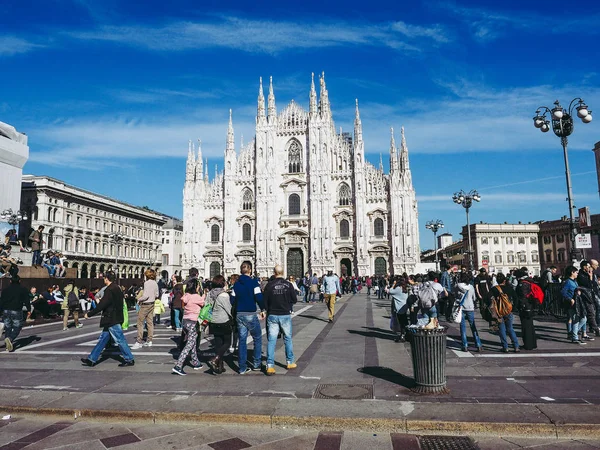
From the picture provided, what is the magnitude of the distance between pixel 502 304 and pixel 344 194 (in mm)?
39221

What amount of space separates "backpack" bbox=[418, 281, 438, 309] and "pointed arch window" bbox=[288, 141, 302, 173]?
133 ft

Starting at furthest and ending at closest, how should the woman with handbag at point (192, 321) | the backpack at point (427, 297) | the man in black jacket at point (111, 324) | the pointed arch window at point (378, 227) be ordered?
the pointed arch window at point (378, 227)
the backpack at point (427, 297)
the man in black jacket at point (111, 324)
the woman with handbag at point (192, 321)

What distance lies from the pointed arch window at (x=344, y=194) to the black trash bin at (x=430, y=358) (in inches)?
1643

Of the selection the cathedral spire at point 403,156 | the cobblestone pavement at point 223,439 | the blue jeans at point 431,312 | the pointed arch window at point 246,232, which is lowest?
the cobblestone pavement at point 223,439

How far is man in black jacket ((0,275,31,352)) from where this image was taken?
9305 millimetres

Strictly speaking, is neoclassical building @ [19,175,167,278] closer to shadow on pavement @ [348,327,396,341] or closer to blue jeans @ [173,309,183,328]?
blue jeans @ [173,309,183,328]

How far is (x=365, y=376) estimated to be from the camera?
22.3 feet

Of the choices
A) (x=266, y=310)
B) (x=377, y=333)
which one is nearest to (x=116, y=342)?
(x=266, y=310)

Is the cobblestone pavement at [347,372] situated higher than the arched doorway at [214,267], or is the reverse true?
A: the arched doorway at [214,267]

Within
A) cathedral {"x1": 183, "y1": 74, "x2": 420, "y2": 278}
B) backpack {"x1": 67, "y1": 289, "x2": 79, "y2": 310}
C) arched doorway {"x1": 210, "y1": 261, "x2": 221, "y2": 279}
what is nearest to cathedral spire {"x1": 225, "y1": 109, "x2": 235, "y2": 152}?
cathedral {"x1": 183, "y1": 74, "x2": 420, "y2": 278}

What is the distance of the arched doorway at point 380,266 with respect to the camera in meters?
45.2

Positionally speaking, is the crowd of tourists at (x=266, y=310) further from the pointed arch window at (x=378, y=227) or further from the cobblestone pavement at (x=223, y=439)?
the pointed arch window at (x=378, y=227)

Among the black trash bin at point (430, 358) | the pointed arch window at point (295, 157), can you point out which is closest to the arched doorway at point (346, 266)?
the pointed arch window at point (295, 157)

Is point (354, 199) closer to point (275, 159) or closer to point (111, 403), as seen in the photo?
point (275, 159)
